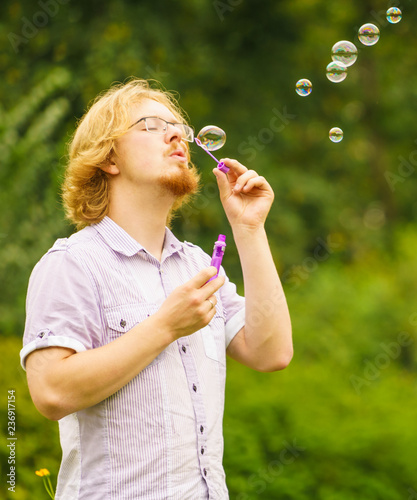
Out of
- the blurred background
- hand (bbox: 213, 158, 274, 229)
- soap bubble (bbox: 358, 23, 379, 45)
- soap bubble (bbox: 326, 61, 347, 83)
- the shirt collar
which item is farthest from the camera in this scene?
the blurred background

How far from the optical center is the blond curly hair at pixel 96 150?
2.09m

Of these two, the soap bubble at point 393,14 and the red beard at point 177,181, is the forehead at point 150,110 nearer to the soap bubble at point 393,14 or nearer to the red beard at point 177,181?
the red beard at point 177,181

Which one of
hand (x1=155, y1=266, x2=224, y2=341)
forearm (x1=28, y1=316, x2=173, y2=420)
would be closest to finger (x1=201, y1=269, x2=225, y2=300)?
hand (x1=155, y1=266, x2=224, y2=341)

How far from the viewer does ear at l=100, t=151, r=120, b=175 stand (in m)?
2.09

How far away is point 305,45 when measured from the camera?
1116 cm

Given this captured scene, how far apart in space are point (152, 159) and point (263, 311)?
0.59 m

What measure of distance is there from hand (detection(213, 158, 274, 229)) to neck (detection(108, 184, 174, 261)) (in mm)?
221

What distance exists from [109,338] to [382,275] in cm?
686

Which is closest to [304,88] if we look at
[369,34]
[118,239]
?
[369,34]

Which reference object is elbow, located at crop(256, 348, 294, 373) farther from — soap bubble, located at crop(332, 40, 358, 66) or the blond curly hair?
soap bubble, located at crop(332, 40, 358, 66)

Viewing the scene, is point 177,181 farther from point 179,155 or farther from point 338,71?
point 338,71

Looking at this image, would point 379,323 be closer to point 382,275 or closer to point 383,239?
point 382,275

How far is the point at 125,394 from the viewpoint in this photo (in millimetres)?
1681

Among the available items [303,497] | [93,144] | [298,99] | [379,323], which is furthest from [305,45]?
[93,144]
